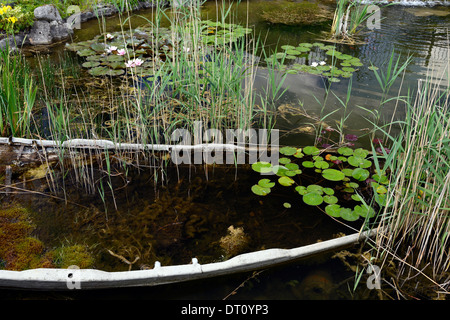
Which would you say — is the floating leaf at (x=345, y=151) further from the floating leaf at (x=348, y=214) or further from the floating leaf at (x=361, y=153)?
the floating leaf at (x=348, y=214)

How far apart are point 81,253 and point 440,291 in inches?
62.1

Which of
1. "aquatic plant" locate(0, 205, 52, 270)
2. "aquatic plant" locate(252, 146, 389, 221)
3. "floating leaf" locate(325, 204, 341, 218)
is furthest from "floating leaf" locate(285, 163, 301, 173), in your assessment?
"aquatic plant" locate(0, 205, 52, 270)

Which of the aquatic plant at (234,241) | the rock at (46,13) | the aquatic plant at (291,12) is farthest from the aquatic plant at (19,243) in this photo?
the aquatic plant at (291,12)

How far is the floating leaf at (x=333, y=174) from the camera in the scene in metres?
2.15

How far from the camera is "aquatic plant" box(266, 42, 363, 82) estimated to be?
3.54 m

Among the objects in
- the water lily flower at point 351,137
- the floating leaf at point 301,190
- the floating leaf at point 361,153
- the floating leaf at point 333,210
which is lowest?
the floating leaf at point 333,210

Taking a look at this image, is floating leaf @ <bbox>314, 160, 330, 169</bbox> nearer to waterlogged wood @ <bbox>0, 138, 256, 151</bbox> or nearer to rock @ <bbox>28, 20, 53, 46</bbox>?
waterlogged wood @ <bbox>0, 138, 256, 151</bbox>

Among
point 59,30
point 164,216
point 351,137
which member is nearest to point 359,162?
point 351,137

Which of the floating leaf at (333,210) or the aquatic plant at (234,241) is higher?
the floating leaf at (333,210)

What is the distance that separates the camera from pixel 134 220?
188cm

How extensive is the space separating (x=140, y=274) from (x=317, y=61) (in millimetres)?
3105

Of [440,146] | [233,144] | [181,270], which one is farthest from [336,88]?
[181,270]

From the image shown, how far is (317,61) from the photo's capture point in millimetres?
3848
